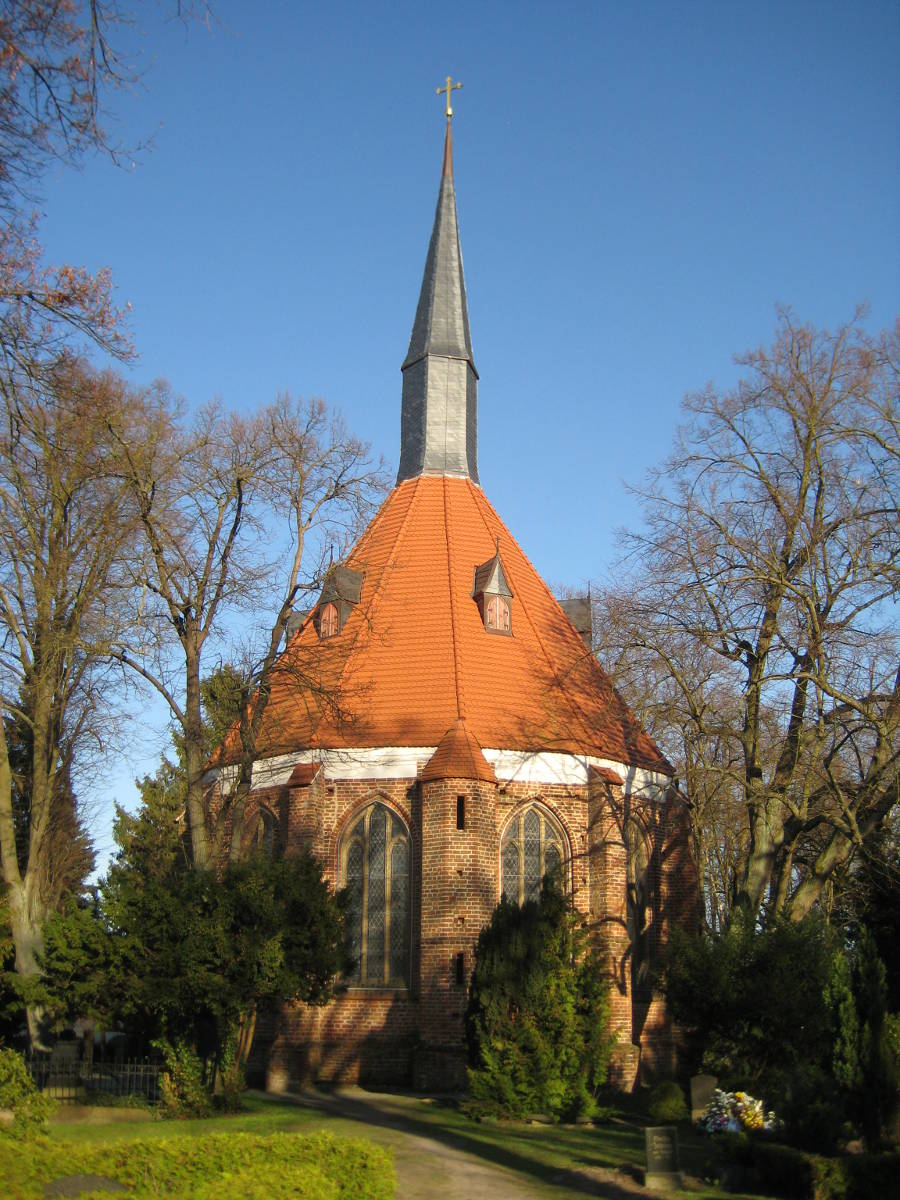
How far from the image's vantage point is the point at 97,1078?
1709 cm

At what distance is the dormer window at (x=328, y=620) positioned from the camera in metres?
24.7

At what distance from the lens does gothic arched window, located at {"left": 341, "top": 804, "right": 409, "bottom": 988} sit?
20.7m

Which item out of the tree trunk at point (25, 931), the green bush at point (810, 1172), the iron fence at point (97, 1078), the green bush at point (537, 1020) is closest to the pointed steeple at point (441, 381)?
the green bush at point (537, 1020)

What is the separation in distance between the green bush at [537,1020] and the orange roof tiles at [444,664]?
469 cm

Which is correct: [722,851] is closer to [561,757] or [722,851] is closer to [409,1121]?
[561,757]

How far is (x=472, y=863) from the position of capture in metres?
20.2

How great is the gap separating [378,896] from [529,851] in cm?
282

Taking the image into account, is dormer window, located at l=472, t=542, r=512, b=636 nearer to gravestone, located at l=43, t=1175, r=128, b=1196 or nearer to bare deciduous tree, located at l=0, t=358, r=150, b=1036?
bare deciduous tree, located at l=0, t=358, r=150, b=1036

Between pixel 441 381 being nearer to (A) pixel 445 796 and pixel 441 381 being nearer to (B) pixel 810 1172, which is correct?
(A) pixel 445 796

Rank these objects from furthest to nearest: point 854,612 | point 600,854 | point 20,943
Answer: point 600,854 → point 854,612 → point 20,943

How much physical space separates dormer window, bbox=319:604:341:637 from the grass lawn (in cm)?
912

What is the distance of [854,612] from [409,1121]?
981 cm

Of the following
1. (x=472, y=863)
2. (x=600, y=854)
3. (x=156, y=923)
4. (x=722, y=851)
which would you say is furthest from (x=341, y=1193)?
(x=722, y=851)

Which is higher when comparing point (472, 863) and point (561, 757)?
point (561, 757)
